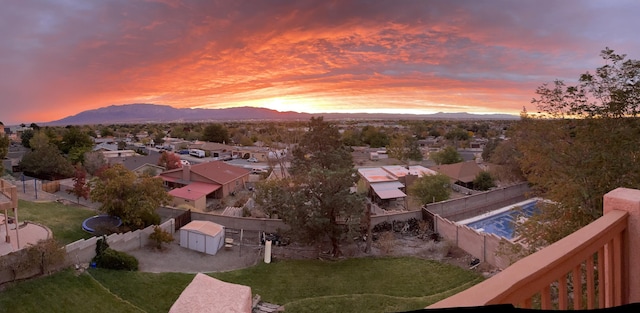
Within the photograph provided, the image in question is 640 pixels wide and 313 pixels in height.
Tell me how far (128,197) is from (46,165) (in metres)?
18.3

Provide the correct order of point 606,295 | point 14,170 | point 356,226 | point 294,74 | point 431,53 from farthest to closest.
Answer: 1. point 294,74
2. point 14,170
3. point 431,53
4. point 356,226
5. point 606,295

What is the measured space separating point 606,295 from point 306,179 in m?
15.4

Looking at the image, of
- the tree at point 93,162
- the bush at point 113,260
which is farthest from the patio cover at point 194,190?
the tree at point 93,162

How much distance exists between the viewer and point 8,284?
11742 mm

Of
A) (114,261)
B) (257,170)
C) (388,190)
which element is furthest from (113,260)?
(257,170)

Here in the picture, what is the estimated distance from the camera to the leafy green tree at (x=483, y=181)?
28.3 meters

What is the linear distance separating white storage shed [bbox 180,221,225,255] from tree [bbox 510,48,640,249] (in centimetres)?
1200

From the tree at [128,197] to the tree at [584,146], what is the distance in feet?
50.9

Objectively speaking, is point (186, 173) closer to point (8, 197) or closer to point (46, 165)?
point (46, 165)

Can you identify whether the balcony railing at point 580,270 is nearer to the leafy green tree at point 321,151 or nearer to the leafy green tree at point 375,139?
the leafy green tree at point 321,151

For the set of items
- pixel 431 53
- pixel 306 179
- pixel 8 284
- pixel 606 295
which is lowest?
pixel 8 284

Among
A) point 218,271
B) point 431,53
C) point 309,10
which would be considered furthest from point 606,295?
point 431,53

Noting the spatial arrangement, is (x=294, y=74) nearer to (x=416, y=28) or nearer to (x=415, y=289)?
(x=416, y=28)

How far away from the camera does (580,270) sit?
6.34 ft
